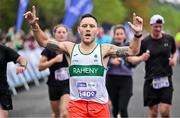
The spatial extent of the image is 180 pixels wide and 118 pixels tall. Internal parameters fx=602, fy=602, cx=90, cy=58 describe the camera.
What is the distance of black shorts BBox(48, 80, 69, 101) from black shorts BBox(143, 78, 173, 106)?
1282 millimetres

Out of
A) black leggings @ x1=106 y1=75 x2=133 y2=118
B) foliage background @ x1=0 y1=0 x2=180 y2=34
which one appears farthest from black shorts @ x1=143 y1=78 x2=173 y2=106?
foliage background @ x1=0 y1=0 x2=180 y2=34

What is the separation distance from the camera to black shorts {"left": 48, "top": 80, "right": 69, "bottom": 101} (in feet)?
31.6

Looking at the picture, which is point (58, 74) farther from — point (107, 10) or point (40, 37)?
point (107, 10)

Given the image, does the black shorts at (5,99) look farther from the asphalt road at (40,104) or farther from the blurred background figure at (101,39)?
the asphalt road at (40,104)

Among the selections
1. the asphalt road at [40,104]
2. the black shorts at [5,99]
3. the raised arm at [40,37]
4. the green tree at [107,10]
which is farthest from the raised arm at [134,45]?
the green tree at [107,10]

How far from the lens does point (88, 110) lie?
7.02 meters

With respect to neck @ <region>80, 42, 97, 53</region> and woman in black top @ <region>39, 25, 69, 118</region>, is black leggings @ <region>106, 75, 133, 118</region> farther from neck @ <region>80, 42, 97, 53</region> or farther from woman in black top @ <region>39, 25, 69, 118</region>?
neck @ <region>80, 42, 97, 53</region>

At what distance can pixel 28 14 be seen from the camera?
6879 millimetres

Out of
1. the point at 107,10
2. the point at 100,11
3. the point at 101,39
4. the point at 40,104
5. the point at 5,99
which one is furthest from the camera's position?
the point at 107,10

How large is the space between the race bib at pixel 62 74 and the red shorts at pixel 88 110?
251cm

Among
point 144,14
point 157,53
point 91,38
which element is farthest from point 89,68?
point 144,14

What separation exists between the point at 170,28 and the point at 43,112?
339ft

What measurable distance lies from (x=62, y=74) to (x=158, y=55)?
5.07ft

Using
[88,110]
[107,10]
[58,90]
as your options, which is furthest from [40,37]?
[107,10]
